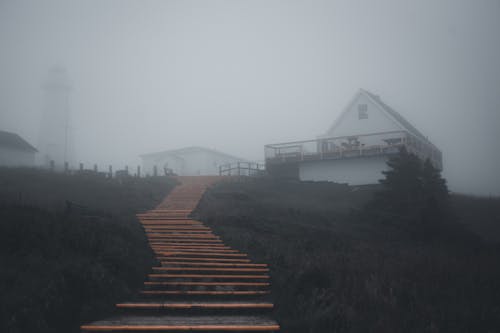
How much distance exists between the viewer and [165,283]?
24.0ft

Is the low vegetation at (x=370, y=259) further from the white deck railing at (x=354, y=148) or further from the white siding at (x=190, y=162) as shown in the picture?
the white siding at (x=190, y=162)

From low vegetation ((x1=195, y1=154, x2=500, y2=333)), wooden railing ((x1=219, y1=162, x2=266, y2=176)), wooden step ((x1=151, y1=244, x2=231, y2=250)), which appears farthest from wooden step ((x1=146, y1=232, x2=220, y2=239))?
wooden railing ((x1=219, y1=162, x2=266, y2=176))

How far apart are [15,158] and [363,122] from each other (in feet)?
135

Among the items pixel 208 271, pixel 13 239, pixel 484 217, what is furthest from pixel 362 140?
pixel 13 239

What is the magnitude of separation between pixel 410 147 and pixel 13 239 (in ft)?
86.6

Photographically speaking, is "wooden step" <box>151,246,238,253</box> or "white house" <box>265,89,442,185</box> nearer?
"wooden step" <box>151,246,238,253</box>

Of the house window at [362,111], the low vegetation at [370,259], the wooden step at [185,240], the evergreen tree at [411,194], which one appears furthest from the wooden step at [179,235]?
the house window at [362,111]

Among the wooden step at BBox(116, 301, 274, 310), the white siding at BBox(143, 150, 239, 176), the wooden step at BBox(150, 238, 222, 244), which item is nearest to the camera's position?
the wooden step at BBox(116, 301, 274, 310)

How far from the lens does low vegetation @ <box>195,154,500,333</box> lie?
586 centimetres

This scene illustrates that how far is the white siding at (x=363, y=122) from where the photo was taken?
30989mm

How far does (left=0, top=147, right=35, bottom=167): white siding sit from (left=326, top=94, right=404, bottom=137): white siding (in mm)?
37204

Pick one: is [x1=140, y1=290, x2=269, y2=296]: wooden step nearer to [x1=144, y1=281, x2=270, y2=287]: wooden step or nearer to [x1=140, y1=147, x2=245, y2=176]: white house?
[x1=144, y1=281, x2=270, y2=287]: wooden step

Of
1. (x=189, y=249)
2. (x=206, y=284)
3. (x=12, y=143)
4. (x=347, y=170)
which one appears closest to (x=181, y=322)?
(x=206, y=284)

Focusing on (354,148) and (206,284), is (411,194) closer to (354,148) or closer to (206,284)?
(354,148)
